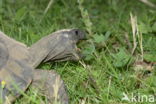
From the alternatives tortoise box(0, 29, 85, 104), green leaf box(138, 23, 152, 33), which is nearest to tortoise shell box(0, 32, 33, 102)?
tortoise box(0, 29, 85, 104)

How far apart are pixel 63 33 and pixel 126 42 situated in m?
0.99

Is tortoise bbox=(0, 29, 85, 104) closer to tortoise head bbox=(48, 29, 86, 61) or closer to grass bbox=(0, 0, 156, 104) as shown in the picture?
tortoise head bbox=(48, 29, 86, 61)

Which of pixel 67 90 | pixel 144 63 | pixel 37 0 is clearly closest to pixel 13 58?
pixel 67 90

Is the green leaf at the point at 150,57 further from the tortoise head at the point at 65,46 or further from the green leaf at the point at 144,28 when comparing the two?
the tortoise head at the point at 65,46

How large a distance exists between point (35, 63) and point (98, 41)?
717mm

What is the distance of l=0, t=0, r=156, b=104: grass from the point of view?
10.2 ft

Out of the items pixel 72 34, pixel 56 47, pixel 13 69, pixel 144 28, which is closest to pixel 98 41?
pixel 72 34

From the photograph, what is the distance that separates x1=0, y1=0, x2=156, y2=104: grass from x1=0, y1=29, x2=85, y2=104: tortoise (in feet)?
0.34

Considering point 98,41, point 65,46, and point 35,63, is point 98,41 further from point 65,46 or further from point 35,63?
point 35,63

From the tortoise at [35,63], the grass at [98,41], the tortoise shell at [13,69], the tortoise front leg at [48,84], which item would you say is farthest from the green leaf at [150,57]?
the tortoise shell at [13,69]

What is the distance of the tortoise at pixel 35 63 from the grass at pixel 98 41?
105 millimetres

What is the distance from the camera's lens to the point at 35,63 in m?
3.12

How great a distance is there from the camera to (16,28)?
4.22m

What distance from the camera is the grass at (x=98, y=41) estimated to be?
122 inches
